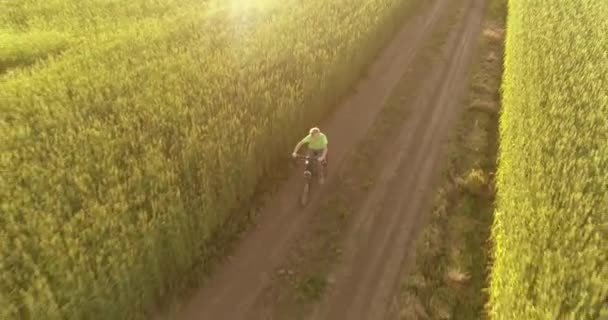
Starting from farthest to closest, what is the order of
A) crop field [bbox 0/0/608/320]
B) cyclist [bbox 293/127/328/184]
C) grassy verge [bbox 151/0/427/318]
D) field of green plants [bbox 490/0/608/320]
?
1. cyclist [bbox 293/127/328/184]
2. grassy verge [bbox 151/0/427/318]
3. crop field [bbox 0/0/608/320]
4. field of green plants [bbox 490/0/608/320]

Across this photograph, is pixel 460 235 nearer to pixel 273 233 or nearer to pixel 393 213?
pixel 393 213

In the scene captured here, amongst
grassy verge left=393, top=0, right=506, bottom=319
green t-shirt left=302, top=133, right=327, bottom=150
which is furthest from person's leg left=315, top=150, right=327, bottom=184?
grassy verge left=393, top=0, right=506, bottom=319

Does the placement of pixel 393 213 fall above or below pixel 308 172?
below

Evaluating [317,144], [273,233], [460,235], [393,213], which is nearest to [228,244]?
[273,233]

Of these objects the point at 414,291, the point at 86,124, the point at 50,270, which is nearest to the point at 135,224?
the point at 50,270

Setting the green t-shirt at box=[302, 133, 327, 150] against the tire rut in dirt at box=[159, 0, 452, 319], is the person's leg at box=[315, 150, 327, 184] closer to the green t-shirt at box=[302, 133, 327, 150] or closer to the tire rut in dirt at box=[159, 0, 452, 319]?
the green t-shirt at box=[302, 133, 327, 150]

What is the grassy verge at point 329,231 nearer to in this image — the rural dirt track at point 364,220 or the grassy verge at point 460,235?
the rural dirt track at point 364,220
